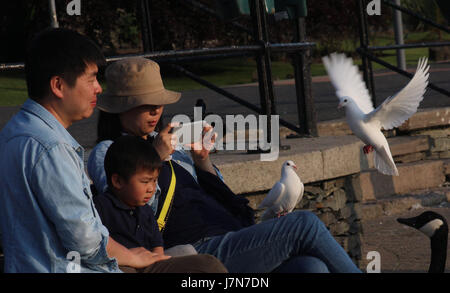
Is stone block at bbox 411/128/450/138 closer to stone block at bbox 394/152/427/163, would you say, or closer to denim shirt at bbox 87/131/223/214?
stone block at bbox 394/152/427/163

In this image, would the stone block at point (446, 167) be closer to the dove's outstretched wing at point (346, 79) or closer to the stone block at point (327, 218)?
the dove's outstretched wing at point (346, 79)

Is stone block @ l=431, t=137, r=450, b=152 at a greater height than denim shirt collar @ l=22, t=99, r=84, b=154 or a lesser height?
lesser

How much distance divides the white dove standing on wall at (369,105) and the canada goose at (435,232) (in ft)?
2.73

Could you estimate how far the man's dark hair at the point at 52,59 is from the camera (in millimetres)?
2855

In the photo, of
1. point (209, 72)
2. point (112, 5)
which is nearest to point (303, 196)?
point (112, 5)

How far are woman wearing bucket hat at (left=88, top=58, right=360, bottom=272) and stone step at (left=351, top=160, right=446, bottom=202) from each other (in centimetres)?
378

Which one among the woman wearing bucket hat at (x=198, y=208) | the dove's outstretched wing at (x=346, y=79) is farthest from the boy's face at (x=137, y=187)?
the dove's outstretched wing at (x=346, y=79)

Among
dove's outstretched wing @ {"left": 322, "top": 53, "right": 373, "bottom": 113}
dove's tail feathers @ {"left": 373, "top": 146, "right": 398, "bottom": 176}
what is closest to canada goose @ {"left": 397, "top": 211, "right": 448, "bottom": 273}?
dove's tail feathers @ {"left": 373, "top": 146, "right": 398, "bottom": 176}

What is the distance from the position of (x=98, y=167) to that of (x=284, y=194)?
1.44 metres

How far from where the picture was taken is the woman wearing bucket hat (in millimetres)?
3502

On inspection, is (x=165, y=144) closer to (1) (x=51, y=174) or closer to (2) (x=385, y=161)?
(1) (x=51, y=174)

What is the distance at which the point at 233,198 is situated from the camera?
415cm

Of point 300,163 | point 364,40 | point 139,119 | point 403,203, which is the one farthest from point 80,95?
point 364,40

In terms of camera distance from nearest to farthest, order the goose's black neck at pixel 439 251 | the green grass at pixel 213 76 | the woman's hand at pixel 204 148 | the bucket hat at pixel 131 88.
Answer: the bucket hat at pixel 131 88, the woman's hand at pixel 204 148, the goose's black neck at pixel 439 251, the green grass at pixel 213 76
